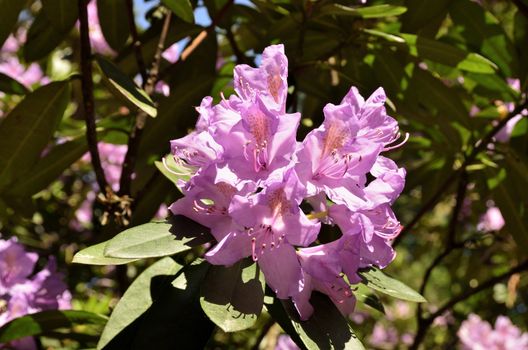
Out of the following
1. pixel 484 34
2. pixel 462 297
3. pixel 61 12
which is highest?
pixel 61 12

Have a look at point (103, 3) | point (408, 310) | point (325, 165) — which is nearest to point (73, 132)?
point (103, 3)

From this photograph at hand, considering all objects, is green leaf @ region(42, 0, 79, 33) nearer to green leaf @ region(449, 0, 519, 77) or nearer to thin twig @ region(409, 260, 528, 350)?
green leaf @ region(449, 0, 519, 77)

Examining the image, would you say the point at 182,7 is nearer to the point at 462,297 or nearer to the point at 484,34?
the point at 484,34

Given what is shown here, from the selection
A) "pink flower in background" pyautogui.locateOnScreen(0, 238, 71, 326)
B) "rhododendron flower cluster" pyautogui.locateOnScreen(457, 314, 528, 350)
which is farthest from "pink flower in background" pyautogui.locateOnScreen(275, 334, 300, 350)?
"rhododendron flower cluster" pyautogui.locateOnScreen(457, 314, 528, 350)

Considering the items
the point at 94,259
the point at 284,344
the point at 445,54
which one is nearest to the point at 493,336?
the point at 284,344

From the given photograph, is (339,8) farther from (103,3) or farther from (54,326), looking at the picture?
(54,326)

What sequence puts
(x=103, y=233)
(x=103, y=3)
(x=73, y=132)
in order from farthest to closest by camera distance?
(x=73, y=132) → (x=103, y=3) → (x=103, y=233)
